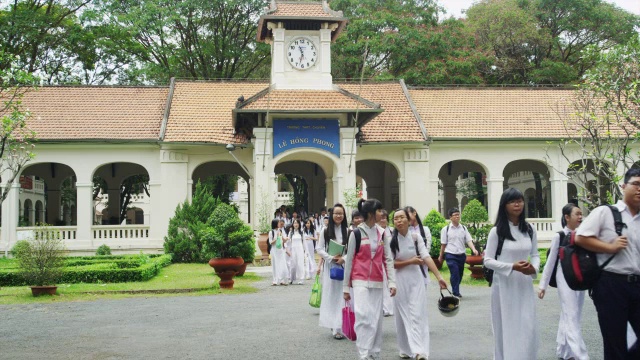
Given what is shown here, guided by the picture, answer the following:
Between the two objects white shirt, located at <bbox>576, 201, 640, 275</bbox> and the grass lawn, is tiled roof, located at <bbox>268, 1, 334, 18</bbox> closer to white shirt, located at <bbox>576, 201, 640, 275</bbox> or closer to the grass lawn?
the grass lawn

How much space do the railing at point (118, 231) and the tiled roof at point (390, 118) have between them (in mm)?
8644

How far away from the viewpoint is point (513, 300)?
6.36 m

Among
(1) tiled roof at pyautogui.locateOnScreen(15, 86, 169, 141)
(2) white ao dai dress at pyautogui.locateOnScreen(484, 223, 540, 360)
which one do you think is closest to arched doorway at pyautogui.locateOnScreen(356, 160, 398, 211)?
(1) tiled roof at pyautogui.locateOnScreen(15, 86, 169, 141)

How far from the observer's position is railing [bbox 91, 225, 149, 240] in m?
24.2

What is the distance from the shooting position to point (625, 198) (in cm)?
534

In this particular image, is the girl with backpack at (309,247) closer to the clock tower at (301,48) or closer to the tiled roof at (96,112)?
the clock tower at (301,48)

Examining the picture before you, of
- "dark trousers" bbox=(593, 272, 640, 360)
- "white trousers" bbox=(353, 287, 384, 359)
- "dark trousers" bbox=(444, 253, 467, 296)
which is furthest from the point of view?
"dark trousers" bbox=(444, 253, 467, 296)

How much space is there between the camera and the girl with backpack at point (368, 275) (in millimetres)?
7082

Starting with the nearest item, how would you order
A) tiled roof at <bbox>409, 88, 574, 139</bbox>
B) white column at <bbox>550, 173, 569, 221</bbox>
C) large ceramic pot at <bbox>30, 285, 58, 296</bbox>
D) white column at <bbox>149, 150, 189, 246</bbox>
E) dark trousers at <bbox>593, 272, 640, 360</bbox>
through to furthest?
dark trousers at <bbox>593, 272, 640, 360</bbox> < large ceramic pot at <bbox>30, 285, 58, 296</bbox> < white column at <bbox>149, 150, 189, 246</bbox> < tiled roof at <bbox>409, 88, 574, 139</bbox> < white column at <bbox>550, 173, 569, 221</bbox>

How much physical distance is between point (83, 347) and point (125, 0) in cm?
2848

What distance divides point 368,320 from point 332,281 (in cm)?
231

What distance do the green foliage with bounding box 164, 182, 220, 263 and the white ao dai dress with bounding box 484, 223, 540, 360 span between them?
16.1 meters

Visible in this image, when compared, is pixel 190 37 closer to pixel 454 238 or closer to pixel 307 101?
pixel 307 101

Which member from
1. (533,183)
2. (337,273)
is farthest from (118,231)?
(533,183)
